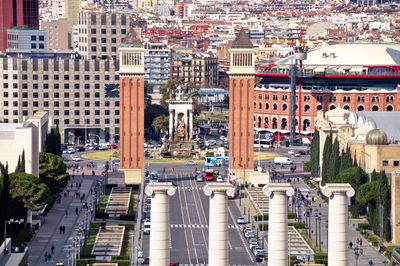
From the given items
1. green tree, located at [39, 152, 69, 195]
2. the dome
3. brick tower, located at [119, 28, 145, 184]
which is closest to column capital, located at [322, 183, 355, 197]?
the dome

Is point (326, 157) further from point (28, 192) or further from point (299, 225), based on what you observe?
point (28, 192)

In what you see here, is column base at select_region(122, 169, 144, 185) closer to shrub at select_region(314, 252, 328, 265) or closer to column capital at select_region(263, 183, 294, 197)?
shrub at select_region(314, 252, 328, 265)

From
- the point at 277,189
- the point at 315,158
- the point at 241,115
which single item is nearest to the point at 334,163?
the point at 315,158

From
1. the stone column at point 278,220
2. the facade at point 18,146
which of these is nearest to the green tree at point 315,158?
the facade at point 18,146

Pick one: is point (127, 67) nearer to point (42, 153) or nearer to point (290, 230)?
point (42, 153)

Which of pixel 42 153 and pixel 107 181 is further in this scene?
pixel 107 181

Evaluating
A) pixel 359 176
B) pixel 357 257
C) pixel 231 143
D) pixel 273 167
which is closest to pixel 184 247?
pixel 357 257

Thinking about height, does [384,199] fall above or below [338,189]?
below
